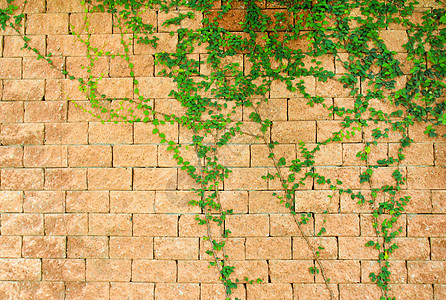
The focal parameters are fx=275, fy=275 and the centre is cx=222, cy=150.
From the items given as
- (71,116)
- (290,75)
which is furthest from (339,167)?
(71,116)

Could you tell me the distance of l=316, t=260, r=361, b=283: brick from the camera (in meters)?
2.12

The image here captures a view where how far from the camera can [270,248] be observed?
84.5 inches

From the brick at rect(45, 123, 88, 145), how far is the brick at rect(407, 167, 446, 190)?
8.55 ft

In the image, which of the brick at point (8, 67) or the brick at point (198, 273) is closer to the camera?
the brick at point (198, 273)

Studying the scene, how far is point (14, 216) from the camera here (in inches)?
87.8

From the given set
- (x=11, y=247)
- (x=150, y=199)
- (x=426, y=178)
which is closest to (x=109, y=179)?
(x=150, y=199)

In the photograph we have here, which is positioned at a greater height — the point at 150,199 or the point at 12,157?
the point at 12,157

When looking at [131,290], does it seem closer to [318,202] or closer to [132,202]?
[132,202]

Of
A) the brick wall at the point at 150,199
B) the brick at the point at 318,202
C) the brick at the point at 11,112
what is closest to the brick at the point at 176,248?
the brick wall at the point at 150,199

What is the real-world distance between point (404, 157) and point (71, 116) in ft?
8.78

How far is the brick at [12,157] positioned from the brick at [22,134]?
57 millimetres

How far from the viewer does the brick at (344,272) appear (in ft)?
6.95

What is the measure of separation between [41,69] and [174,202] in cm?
155

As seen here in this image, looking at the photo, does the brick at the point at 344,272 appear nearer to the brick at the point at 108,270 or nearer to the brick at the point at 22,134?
the brick at the point at 108,270
